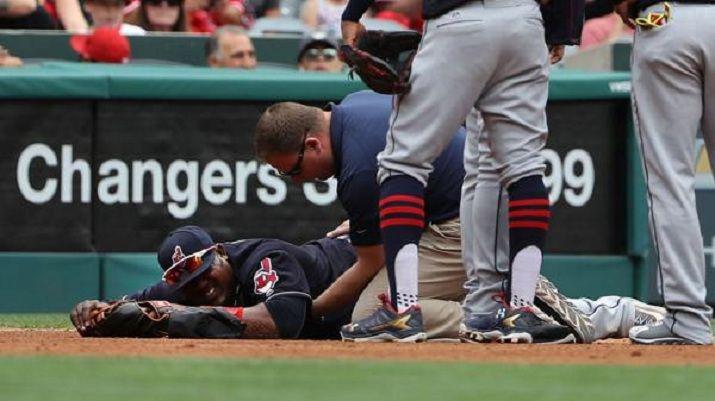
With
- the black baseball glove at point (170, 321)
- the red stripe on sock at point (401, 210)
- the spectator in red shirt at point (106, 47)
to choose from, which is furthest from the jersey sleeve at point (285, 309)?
the spectator in red shirt at point (106, 47)

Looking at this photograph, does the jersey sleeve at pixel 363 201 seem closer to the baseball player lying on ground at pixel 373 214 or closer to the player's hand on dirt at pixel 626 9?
the baseball player lying on ground at pixel 373 214

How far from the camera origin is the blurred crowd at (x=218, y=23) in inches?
410

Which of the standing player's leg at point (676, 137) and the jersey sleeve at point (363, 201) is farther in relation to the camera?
the jersey sleeve at point (363, 201)

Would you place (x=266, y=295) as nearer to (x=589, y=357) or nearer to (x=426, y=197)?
(x=426, y=197)

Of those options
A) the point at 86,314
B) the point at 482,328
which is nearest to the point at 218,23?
the point at 86,314

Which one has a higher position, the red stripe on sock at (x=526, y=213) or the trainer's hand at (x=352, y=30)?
the trainer's hand at (x=352, y=30)

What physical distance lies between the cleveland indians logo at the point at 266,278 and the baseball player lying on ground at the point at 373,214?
0.27 meters

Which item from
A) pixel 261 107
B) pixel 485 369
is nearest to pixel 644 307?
pixel 485 369

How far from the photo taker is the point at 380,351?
5.36 m

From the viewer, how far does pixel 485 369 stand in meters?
4.79

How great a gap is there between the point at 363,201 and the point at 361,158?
156mm

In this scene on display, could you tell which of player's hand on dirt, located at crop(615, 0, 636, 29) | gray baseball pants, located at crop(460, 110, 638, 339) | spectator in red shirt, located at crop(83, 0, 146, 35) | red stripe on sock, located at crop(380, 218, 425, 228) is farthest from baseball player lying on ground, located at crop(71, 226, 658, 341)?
spectator in red shirt, located at crop(83, 0, 146, 35)

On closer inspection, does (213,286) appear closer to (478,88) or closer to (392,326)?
(392,326)

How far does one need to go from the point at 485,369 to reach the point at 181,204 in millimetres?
4931
